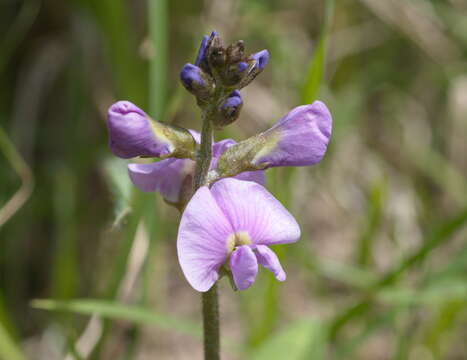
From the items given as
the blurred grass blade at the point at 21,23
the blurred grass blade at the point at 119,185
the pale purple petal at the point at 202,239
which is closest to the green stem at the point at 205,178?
the pale purple petal at the point at 202,239

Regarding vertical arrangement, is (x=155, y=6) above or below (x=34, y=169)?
above

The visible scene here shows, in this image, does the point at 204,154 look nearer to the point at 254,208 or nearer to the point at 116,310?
the point at 254,208

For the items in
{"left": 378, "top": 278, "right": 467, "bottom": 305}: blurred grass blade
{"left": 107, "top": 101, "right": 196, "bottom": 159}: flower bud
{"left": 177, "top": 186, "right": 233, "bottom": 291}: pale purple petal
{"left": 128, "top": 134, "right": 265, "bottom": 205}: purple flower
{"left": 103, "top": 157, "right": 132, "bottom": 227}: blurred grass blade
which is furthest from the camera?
{"left": 378, "top": 278, "right": 467, "bottom": 305}: blurred grass blade

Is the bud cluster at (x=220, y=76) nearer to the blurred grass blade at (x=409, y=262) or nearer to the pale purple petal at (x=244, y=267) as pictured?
the pale purple petal at (x=244, y=267)

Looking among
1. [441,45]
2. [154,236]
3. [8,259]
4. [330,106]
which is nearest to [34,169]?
[8,259]

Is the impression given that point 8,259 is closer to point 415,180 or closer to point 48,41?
point 48,41

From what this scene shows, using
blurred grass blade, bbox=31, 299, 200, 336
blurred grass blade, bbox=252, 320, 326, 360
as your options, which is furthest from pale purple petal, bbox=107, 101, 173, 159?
blurred grass blade, bbox=252, 320, 326, 360

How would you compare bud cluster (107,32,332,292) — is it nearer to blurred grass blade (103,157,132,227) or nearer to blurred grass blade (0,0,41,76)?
blurred grass blade (103,157,132,227)
